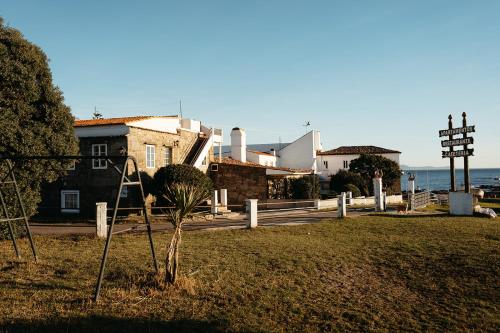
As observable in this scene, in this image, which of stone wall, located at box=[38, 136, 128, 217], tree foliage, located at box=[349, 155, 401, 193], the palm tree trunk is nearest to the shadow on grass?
the palm tree trunk

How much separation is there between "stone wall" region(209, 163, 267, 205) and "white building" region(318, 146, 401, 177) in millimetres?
30748

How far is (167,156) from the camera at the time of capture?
92.7 feet

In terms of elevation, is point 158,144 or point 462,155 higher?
point 158,144

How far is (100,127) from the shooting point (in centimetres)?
2494

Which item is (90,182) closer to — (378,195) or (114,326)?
(378,195)

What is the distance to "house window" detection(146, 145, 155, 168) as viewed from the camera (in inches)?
1019

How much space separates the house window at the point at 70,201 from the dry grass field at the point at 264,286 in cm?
994

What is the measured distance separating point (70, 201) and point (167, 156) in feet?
23.0

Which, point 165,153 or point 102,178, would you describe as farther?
point 165,153

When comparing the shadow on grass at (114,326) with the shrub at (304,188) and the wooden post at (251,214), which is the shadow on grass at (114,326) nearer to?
the wooden post at (251,214)

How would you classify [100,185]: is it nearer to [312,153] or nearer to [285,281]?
[285,281]

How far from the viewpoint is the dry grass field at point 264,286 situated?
787cm

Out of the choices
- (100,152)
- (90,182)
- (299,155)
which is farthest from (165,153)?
(299,155)

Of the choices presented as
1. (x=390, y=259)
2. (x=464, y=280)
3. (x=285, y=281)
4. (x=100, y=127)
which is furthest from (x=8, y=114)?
(x=464, y=280)
